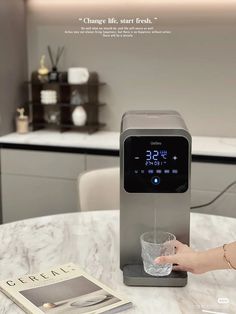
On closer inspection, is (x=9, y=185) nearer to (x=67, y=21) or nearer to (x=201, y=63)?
(x=67, y=21)

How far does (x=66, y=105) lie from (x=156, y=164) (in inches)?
85.0

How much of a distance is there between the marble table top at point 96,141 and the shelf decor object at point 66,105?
0.30ft

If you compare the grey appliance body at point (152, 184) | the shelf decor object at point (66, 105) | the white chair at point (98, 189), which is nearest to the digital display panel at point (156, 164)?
the grey appliance body at point (152, 184)

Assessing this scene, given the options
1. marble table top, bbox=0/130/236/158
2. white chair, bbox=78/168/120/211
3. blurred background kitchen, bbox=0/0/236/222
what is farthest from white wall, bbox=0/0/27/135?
white chair, bbox=78/168/120/211

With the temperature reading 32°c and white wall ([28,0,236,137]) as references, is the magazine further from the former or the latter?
white wall ([28,0,236,137])

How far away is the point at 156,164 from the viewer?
1.35 metres

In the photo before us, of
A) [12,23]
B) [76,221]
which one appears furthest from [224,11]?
[76,221]

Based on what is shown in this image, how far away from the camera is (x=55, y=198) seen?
3.29 meters

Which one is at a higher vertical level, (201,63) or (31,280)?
(201,63)

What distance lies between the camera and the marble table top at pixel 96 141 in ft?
9.71

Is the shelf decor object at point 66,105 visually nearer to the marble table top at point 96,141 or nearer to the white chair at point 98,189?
the marble table top at point 96,141

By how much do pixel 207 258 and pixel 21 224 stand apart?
2.61 feet

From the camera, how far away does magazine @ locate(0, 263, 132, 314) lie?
Answer: 3.96 ft

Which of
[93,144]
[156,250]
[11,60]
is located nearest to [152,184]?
[156,250]
